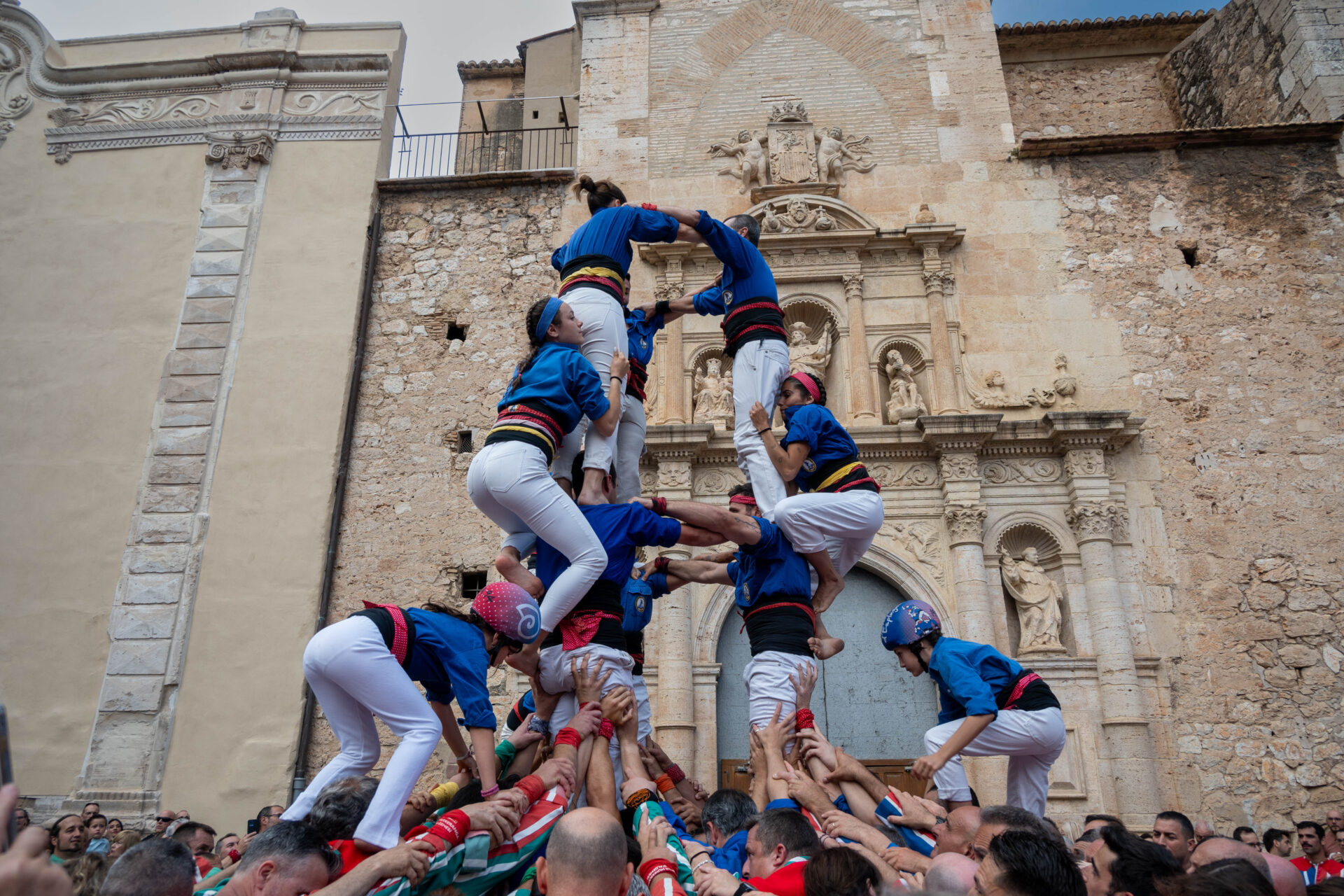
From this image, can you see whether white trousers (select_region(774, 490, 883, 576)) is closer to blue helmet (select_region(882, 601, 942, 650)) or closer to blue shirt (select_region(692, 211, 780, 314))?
blue helmet (select_region(882, 601, 942, 650))

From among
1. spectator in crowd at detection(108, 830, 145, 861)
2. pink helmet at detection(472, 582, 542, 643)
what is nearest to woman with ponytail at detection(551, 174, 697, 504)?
pink helmet at detection(472, 582, 542, 643)

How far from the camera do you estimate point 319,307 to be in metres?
12.4

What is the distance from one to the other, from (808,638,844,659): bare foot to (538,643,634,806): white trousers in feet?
3.68

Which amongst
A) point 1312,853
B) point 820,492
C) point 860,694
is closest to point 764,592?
point 820,492

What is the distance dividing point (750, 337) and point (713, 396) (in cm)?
572

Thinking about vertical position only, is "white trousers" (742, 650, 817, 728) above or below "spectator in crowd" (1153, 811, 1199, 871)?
above

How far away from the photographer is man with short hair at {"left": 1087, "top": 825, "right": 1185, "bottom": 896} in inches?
117

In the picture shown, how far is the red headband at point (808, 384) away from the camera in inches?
227

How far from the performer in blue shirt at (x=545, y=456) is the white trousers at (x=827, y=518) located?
111 cm

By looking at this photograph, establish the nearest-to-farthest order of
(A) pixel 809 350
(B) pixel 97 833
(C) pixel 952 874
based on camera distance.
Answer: (C) pixel 952 874, (B) pixel 97 833, (A) pixel 809 350

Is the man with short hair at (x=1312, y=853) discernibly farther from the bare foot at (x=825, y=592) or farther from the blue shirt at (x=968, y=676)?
the bare foot at (x=825, y=592)

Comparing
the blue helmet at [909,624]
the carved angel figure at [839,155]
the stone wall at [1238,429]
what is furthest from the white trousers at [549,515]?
the carved angel figure at [839,155]

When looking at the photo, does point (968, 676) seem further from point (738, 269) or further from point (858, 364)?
point (858, 364)

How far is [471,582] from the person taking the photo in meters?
11.1
